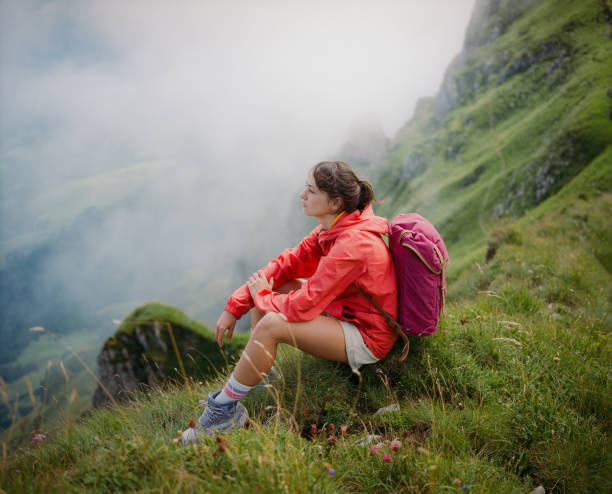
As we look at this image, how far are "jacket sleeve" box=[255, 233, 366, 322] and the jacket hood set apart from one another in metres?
0.40

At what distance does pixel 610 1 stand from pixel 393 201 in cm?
6284

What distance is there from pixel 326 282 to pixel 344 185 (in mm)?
1269

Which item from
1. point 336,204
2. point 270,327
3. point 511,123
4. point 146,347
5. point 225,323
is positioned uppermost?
point 336,204

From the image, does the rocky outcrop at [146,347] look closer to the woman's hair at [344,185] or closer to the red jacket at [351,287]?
the red jacket at [351,287]

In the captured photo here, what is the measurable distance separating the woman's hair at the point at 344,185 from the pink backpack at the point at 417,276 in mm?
596

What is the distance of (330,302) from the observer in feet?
13.2


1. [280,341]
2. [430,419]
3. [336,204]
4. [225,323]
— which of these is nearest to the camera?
[430,419]

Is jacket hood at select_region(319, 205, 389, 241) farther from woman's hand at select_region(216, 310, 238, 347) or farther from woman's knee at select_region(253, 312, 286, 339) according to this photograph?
woman's hand at select_region(216, 310, 238, 347)

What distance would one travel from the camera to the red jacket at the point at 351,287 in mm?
3736

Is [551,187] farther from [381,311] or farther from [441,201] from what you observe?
[381,311]

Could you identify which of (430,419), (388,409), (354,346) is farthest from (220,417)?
(430,419)

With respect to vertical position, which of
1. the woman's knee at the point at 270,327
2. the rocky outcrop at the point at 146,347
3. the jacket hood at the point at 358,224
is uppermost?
the jacket hood at the point at 358,224

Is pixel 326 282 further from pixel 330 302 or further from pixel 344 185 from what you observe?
pixel 344 185

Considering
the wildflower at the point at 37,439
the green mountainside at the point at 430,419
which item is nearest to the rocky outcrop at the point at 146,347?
the green mountainside at the point at 430,419
